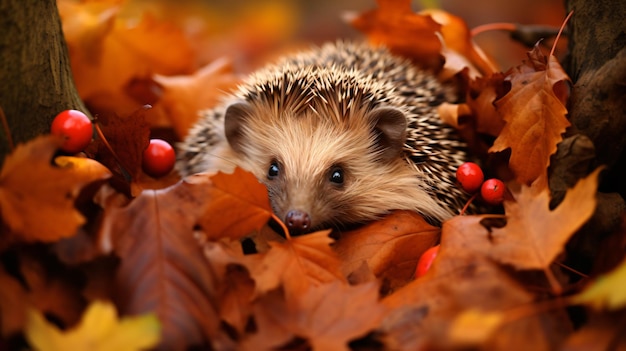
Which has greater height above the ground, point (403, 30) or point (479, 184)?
point (403, 30)

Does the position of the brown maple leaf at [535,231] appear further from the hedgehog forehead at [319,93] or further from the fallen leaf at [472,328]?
the hedgehog forehead at [319,93]

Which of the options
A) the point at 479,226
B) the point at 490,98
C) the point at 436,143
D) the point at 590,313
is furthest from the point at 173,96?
the point at 590,313

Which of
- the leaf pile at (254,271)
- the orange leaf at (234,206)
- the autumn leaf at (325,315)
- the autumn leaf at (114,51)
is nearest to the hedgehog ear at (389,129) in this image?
the leaf pile at (254,271)

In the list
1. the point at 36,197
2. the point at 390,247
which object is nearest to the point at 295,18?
the point at 390,247

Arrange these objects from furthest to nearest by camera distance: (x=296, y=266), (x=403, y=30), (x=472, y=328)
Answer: (x=403, y=30), (x=296, y=266), (x=472, y=328)

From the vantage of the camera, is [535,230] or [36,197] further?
[535,230]

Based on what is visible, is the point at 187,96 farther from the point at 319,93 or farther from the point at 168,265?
the point at 168,265

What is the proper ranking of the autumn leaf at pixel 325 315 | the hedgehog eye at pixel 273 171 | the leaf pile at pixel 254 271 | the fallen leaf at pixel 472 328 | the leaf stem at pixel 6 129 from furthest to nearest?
the hedgehog eye at pixel 273 171 → the leaf stem at pixel 6 129 → the autumn leaf at pixel 325 315 → the leaf pile at pixel 254 271 → the fallen leaf at pixel 472 328

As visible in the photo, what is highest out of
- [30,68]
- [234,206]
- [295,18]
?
[30,68]
